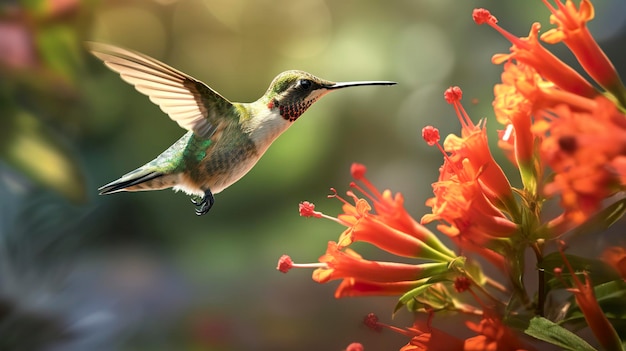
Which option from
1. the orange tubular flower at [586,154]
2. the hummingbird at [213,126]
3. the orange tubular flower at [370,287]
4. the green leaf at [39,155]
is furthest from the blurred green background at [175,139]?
the orange tubular flower at [586,154]

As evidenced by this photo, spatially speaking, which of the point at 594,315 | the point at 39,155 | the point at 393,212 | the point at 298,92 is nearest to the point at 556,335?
the point at 594,315

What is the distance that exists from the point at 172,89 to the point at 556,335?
37 cm

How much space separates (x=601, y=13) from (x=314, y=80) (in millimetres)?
795

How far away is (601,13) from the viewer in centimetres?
113

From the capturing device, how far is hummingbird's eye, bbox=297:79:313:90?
58 cm

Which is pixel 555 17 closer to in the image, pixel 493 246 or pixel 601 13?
pixel 493 246

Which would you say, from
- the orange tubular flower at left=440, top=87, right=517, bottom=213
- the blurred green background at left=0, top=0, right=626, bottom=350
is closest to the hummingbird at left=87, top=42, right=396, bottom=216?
the orange tubular flower at left=440, top=87, right=517, bottom=213

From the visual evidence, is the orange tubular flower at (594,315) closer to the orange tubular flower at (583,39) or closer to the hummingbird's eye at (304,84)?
the orange tubular flower at (583,39)

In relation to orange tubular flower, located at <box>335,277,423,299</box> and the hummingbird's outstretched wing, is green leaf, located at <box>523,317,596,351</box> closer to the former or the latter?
orange tubular flower, located at <box>335,277,423,299</box>

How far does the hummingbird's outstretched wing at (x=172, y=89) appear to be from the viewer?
0.49 meters

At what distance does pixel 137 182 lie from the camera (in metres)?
0.57

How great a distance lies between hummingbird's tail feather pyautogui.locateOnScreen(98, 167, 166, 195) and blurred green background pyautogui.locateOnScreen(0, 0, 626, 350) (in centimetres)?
66

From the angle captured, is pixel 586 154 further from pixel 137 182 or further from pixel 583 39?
pixel 137 182

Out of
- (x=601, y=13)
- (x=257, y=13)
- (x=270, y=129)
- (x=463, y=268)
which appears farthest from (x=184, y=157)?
(x=601, y=13)
